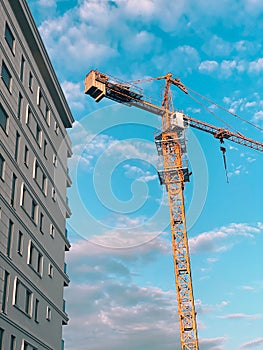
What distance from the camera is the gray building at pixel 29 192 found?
32.6m

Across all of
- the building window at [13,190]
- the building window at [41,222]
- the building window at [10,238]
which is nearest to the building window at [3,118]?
the building window at [13,190]

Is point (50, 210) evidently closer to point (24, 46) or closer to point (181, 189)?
point (24, 46)

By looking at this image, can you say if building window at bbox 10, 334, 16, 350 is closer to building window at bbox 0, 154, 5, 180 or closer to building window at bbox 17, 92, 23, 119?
building window at bbox 0, 154, 5, 180

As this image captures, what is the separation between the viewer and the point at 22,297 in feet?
113

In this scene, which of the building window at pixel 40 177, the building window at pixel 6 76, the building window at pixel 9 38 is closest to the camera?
the building window at pixel 6 76

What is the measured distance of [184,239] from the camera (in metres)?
66.9

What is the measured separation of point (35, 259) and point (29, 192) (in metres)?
5.15

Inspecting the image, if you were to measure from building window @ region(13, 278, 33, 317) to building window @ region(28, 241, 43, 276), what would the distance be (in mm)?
2071

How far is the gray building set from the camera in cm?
3262

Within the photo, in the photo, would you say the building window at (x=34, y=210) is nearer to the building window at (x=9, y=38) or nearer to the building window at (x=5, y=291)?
the building window at (x=5, y=291)

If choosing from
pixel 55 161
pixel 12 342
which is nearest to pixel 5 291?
pixel 12 342

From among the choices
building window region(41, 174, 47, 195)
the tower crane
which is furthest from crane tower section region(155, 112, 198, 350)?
building window region(41, 174, 47, 195)

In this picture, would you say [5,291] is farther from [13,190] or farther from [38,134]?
[38,134]

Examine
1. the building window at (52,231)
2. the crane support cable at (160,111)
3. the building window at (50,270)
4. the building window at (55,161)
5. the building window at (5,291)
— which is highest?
the crane support cable at (160,111)
